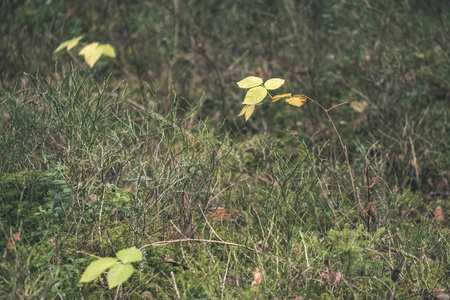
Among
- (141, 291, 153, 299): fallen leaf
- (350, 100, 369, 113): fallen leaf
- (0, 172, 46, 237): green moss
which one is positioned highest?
(0, 172, 46, 237): green moss

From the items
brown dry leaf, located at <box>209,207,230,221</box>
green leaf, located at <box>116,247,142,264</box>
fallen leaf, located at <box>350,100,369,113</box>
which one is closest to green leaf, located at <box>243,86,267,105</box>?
brown dry leaf, located at <box>209,207,230,221</box>

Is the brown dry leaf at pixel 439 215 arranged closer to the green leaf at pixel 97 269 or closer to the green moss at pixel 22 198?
the green leaf at pixel 97 269

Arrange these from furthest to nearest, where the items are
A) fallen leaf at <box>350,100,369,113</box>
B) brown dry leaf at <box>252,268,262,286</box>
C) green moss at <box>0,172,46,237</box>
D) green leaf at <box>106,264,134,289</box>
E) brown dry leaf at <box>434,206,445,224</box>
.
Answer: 1. fallen leaf at <box>350,100,369,113</box>
2. brown dry leaf at <box>434,206,445,224</box>
3. green moss at <box>0,172,46,237</box>
4. brown dry leaf at <box>252,268,262,286</box>
5. green leaf at <box>106,264,134,289</box>

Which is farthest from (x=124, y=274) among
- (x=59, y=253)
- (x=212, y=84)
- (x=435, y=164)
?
(x=212, y=84)

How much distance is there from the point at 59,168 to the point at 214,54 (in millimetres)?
2827

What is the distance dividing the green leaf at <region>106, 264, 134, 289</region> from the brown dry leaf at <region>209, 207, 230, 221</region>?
913 millimetres

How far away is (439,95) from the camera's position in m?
4.13

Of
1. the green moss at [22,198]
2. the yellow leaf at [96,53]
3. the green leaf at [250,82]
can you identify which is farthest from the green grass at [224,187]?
the green leaf at [250,82]

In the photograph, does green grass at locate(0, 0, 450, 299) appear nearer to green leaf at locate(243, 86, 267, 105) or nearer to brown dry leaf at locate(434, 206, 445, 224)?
brown dry leaf at locate(434, 206, 445, 224)

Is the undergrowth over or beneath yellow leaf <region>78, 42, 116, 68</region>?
beneath

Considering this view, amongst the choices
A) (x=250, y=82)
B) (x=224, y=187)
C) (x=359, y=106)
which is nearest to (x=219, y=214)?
(x=224, y=187)

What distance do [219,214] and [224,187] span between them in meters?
0.28

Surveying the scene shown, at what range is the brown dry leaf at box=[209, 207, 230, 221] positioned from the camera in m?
2.55

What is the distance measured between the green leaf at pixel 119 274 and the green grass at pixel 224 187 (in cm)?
29
